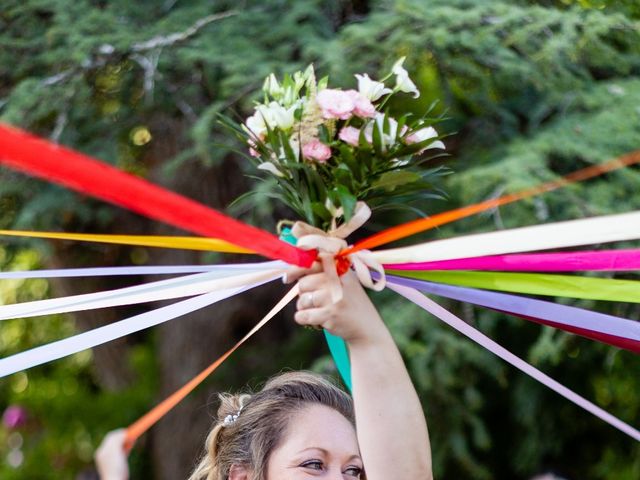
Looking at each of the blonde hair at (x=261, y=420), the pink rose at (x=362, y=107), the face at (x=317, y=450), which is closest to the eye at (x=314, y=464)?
the face at (x=317, y=450)

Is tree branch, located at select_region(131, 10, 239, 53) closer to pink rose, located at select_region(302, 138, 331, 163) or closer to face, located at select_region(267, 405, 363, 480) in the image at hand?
face, located at select_region(267, 405, 363, 480)

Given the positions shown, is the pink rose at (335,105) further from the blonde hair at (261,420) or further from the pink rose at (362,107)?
the blonde hair at (261,420)

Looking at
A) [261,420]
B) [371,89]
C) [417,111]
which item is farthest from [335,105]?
[417,111]

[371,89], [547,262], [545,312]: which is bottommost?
[545,312]

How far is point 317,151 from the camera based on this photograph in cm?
228

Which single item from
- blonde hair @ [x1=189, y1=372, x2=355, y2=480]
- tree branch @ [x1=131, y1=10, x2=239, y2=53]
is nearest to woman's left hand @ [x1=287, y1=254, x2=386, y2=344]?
blonde hair @ [x1=189, y1=372, x2=355, y2=480]

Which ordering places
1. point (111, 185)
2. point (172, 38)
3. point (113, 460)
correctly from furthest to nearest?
point (172, 38)
point (113, 460)
point (111, 185)

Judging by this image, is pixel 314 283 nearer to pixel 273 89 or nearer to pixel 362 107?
pixel 362 107

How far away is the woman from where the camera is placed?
2.07 meters

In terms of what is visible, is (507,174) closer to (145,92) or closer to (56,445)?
(145,92)

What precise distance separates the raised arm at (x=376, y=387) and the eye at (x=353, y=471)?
645 mm

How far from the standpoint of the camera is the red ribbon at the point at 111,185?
172cm

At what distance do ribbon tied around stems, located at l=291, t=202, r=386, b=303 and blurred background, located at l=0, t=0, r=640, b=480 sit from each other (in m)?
2.88

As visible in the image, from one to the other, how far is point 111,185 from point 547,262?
1.14 metres
